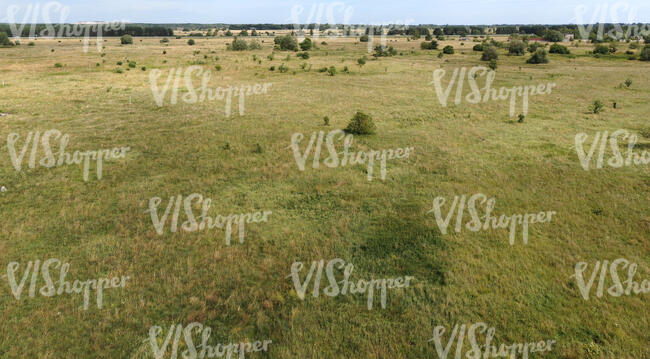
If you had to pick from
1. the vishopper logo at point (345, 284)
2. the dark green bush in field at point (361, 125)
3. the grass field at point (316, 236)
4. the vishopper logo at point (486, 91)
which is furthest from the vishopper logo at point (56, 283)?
the vishopper logo at point (486, 91)

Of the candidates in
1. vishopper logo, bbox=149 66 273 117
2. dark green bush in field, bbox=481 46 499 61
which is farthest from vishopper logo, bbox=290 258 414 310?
dark green bush in field, bbox=481 46 499 61

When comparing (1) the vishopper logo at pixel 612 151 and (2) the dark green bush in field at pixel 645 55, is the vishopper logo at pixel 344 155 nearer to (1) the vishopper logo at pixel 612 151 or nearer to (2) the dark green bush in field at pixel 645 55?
(1) the vishopper logo at pixel 612 151

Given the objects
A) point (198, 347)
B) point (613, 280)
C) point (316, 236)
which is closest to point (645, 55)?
point (613, 280)

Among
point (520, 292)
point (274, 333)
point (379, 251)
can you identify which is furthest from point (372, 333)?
point (520, 292)

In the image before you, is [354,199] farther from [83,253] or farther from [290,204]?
[83,253]

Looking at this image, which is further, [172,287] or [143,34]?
[143,34]
